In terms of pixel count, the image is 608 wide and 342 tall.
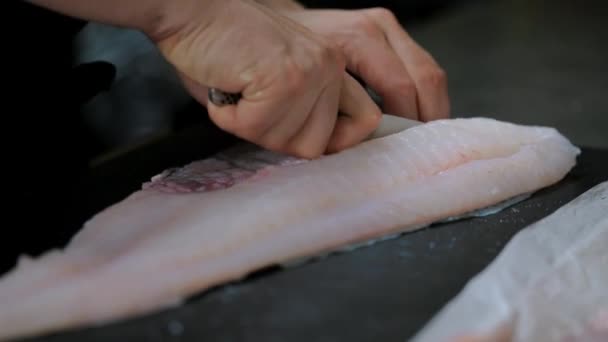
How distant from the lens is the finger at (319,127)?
1317 mm

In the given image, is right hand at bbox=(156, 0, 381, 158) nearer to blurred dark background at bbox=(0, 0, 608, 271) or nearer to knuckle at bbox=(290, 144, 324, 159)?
knuckle at bbox=(290, 144, 324, 159)

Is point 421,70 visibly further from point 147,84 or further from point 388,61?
point 147,84

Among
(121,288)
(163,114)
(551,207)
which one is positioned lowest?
(163,114)

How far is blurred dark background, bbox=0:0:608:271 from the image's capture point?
1.53 m

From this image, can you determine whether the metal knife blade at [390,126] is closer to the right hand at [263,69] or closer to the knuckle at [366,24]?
the right hand at [263,69]

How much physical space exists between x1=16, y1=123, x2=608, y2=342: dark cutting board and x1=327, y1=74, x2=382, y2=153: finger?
0.21m

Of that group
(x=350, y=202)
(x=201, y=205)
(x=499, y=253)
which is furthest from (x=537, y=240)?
(x=201, y=205)

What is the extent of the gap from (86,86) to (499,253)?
86cm

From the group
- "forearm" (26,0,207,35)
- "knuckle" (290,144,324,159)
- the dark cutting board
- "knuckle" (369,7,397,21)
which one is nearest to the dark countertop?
the dark cutting board

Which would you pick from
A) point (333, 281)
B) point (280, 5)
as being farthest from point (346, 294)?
point (280, 5)

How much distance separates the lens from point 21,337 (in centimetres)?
96

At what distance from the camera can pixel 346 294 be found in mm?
1079

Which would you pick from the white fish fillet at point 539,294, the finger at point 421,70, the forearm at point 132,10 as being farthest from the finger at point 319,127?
the finger at point 421,70

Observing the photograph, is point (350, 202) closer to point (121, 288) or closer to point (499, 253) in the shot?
point (499, 253)
